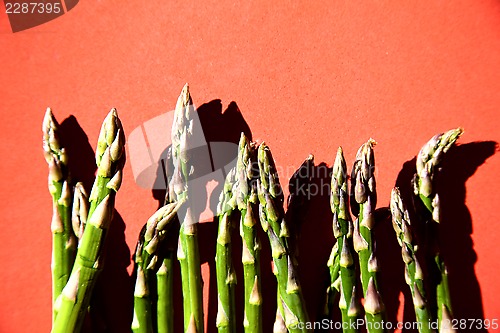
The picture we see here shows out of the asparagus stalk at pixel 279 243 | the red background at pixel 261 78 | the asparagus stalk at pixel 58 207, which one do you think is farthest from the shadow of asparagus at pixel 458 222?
the asparagus stalk at pixel 58 207

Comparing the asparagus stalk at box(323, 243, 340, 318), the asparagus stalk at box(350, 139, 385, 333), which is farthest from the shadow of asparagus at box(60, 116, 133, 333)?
the asparagus stalk at box(350, 139, 385, 333)

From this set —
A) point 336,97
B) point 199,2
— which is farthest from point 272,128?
point 199,2

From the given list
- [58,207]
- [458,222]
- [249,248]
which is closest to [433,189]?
[458,222]

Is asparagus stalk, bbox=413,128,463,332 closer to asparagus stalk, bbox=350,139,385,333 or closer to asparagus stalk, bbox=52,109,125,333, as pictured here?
asparagus stalk, bbox=350,139,385,333

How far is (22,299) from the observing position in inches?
63.9

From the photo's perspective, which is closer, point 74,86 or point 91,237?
point 91,237

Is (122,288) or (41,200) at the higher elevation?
(41,200)

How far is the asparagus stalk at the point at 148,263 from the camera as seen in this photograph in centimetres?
148

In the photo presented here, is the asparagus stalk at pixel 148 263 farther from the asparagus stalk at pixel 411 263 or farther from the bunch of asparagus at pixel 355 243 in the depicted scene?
the asparagus stalk at pixel 411 263

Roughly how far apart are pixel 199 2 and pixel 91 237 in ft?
2.94

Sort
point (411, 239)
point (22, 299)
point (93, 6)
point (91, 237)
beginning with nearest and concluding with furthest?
point (91, 237) < point (411, 239) < point (22, 299) < point (93, 6)

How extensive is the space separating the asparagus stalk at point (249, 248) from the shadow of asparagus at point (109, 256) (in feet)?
1.39

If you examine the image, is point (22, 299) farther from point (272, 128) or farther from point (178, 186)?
point (272, 128)

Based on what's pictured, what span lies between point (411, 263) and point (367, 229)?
0.17 meters
